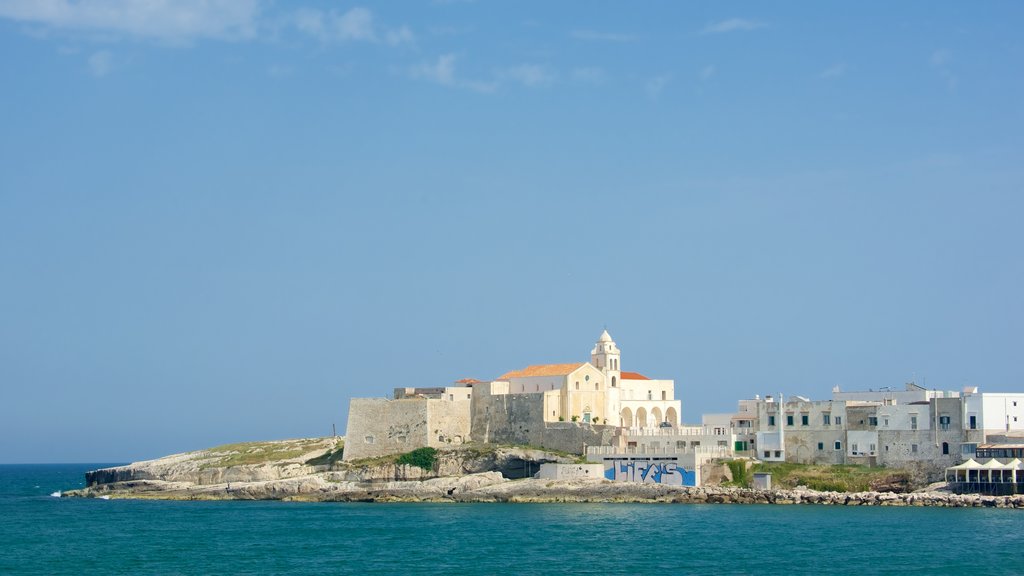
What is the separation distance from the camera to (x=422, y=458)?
223ft

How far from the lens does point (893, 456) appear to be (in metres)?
60.2

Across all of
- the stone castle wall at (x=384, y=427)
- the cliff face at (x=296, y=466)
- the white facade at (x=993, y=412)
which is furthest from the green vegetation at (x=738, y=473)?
the stone castle wall at (x=384, y=427)

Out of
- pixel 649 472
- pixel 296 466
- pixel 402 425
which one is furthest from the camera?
pixel 296 466

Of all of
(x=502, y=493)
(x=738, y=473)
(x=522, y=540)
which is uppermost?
(x=738, y=473)

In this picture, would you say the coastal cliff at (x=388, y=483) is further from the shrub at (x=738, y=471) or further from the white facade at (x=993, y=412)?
the white facade at (x=993, y=412)

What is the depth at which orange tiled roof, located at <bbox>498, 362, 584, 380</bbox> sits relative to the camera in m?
69.1

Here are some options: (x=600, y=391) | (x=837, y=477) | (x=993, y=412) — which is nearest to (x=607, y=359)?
(x=600, y=391)

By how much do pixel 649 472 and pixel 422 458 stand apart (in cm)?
1212

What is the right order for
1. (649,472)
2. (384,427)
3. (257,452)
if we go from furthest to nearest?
1. (257,452)
2. (384,427)
3. (649,472)

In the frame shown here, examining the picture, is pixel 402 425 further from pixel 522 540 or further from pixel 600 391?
pixel 522 540

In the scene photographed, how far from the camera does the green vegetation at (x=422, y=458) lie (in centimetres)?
6775

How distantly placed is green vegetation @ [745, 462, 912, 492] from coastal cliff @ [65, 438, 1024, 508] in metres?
1.04

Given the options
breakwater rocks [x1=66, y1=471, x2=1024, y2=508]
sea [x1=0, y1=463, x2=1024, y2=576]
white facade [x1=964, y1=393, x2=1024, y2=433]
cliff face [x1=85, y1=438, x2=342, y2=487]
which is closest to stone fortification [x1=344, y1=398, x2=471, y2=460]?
breakwater rocks [x1=66, y1=471, x2=1024, y2=508]

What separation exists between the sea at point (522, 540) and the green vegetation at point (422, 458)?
4.71 meters
